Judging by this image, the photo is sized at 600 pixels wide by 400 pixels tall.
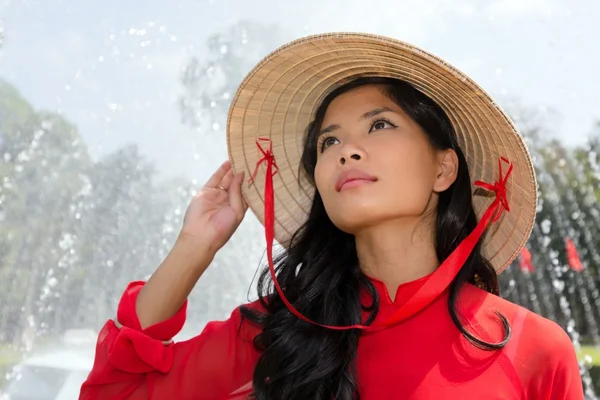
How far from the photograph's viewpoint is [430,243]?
6.89 ft

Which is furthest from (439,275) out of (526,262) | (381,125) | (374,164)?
(526,262)

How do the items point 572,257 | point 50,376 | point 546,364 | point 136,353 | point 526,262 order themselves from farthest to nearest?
1. point 572,257
2. point 526,262
3. point 50,376
4. point 136,353
5. point 546,364

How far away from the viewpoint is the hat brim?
6.48ft

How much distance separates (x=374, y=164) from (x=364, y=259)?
32 centimetres

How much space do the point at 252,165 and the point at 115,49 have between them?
19.6 ft

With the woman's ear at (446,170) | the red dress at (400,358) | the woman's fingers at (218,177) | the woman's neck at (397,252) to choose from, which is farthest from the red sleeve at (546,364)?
the woman's fingers at (218,177)

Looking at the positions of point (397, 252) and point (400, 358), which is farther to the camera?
point (397, 252)

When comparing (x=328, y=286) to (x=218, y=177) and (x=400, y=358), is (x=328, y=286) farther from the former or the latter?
(x=218, y=177)

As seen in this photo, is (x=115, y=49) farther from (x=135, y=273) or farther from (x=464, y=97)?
(x=464, y=97)

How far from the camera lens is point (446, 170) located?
215 cm

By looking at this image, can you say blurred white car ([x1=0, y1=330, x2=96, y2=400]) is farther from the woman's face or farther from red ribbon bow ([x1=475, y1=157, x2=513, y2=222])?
red ribbon bow ([x1=475, y1=157, x2=513, y2=222])

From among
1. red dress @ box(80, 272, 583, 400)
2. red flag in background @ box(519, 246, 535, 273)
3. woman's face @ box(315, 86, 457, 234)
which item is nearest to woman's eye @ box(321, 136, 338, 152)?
woman's face @ box(315, 86, 457, 234)

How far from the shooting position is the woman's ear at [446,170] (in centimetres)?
213

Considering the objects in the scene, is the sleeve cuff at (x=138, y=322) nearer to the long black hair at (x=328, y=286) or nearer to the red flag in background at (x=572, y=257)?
the long black hair at (x=328, y=286)
